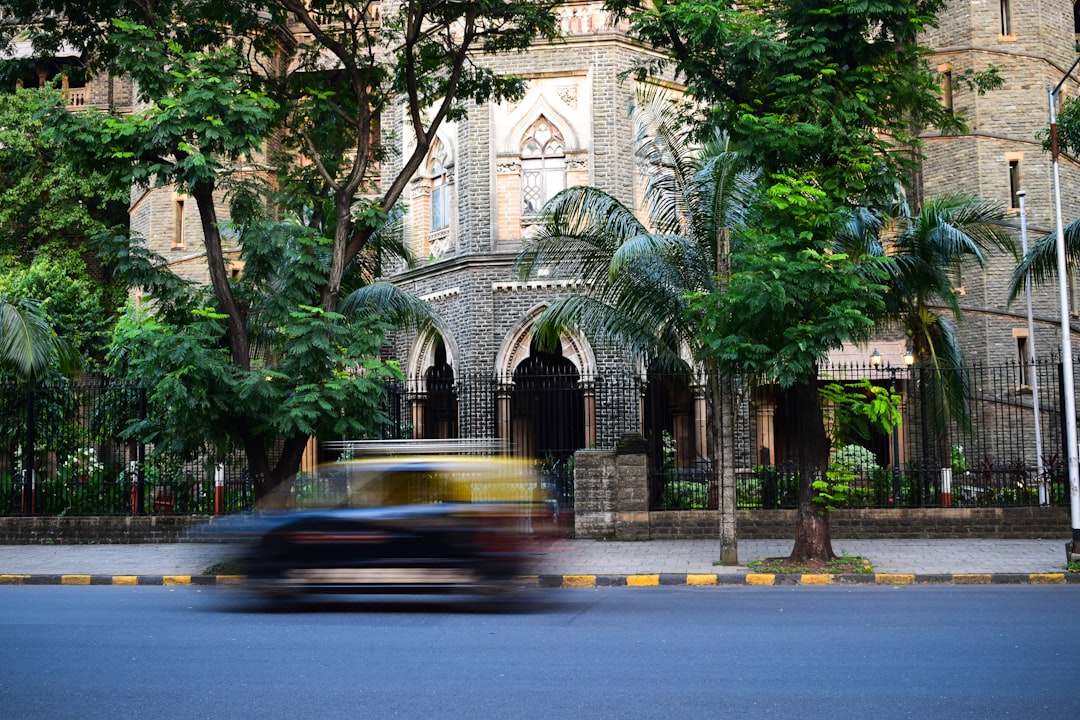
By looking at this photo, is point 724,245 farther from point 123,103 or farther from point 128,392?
point 123,103

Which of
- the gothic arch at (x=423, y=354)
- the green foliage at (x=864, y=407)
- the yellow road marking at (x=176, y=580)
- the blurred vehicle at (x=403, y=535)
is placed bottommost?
the yellow road marking at (x=176, y=580)

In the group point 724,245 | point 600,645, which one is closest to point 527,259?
point 724,245

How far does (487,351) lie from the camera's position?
2556 centimetres

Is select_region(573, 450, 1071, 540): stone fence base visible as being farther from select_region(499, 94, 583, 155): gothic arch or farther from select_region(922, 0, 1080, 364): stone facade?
select_region(922, 0, 1080, 364): stone facade

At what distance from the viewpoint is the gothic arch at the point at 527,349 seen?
25.6m

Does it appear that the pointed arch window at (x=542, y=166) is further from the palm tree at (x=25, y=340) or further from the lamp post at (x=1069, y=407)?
the lamp post at (x=1069, y=407)

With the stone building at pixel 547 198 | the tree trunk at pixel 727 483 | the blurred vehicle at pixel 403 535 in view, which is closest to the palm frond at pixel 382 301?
the stone building at pixel 547 198

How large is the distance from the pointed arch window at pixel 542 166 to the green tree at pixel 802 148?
10.8 metres

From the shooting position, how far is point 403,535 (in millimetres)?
10414

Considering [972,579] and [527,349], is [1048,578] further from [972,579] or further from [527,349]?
[527,349]

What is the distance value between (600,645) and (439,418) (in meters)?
20.4

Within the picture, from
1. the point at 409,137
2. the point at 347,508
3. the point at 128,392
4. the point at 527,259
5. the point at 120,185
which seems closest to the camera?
the point at 347,508

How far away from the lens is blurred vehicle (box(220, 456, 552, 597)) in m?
10.4

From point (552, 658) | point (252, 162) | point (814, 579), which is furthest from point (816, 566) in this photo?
point (252, 162)
